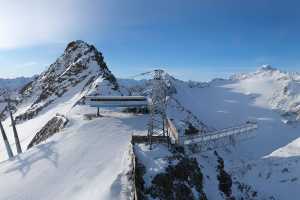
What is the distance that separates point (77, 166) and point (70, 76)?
228ft

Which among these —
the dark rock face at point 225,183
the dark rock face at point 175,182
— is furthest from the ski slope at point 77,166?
the dark rock face at point 225,183

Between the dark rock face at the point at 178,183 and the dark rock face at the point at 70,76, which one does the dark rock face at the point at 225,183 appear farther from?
the dark rock face at the point at 70,76

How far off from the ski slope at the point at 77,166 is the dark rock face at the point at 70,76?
113ft

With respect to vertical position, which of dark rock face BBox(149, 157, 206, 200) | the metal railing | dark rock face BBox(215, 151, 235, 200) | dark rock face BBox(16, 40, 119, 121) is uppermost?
dark rock face BBox(16, 40, 119, 121)

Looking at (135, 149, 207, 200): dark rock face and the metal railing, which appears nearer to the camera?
(135, 149, 207, 200): dark rock face

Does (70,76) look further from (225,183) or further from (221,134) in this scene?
(225,183)

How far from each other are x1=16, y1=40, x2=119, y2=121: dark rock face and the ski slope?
3448 cm

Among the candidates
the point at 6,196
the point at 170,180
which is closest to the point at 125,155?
the point at 170,180

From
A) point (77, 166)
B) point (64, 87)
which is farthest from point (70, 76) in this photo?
point (77, 166)

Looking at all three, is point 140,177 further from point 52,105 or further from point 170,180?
point 52,105

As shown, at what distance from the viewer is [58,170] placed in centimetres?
3812

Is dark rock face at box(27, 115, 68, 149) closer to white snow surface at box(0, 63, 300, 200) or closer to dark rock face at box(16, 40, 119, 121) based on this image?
white snow surface at box(0, 63, 300, 200)

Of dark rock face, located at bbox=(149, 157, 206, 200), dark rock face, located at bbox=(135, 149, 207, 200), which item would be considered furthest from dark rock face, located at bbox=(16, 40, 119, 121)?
dark rock face, located at bbox=(149, 157, 206, 200)

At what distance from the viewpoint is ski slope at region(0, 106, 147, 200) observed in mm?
33375
